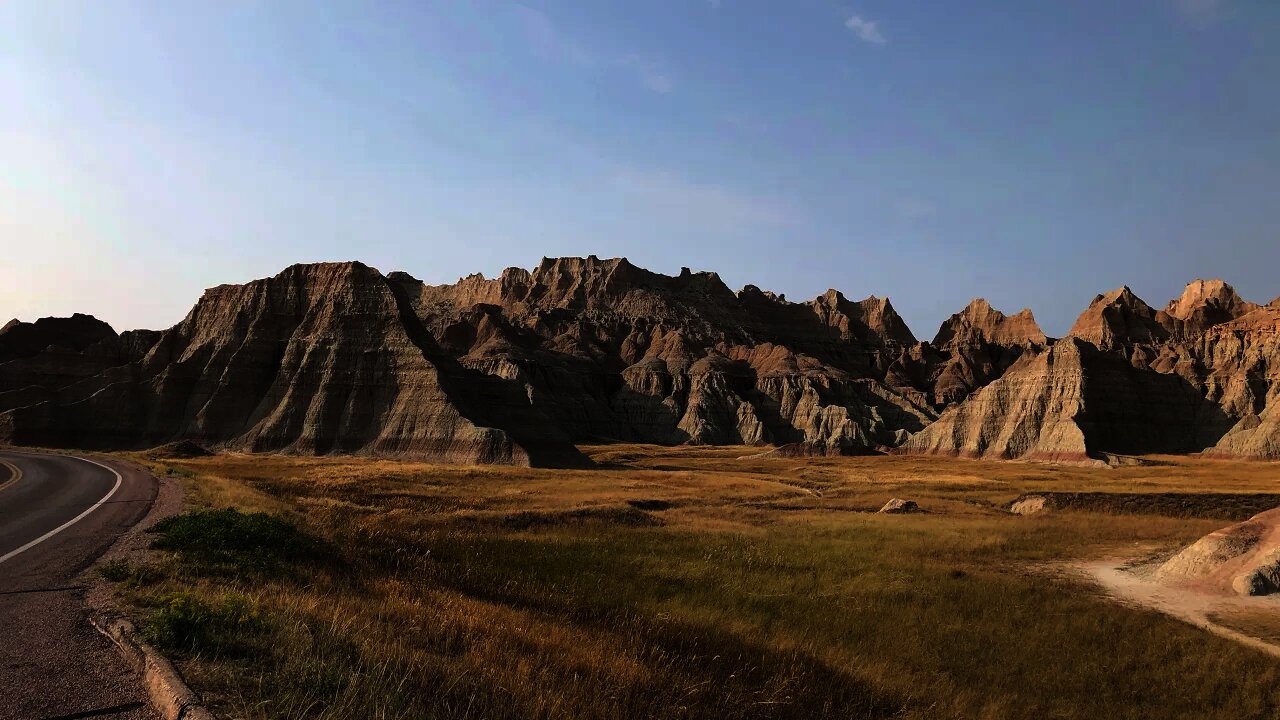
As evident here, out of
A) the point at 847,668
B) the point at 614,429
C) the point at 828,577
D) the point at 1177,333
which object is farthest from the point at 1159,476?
the point at 1177,333

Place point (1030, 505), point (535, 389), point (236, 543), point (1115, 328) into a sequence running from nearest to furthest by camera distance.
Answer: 1. point (236, 543)
2. point (1030, 505)
3. point (535, 389)
4. point (1115, 328)

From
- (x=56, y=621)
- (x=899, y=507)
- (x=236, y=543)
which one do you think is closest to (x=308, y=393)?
(x=899, y=507)

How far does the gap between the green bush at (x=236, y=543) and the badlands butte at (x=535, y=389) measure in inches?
2366

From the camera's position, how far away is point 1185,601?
17172 millimetres

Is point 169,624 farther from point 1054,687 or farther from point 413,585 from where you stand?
point 1054,687

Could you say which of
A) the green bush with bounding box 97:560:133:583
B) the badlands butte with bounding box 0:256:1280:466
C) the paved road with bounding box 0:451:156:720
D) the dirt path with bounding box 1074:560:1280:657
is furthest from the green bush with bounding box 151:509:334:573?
the badlands butte with bounding box 0:256:1280:466

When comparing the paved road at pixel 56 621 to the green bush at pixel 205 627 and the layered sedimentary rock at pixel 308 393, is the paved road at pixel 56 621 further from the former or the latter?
the layered sedimentary rock at pixel 308 393

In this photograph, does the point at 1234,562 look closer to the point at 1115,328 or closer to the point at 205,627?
the point at 205,627

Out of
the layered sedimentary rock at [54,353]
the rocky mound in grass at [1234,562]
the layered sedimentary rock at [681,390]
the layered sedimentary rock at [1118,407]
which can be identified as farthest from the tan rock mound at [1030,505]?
the layered sedimentary rock at [54,353]

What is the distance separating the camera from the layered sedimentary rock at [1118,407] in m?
108

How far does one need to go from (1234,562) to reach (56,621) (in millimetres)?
24227

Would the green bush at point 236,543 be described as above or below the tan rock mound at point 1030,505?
above

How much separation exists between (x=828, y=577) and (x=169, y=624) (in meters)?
14.6

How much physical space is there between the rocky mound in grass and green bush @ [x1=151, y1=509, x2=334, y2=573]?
20.8 metres
